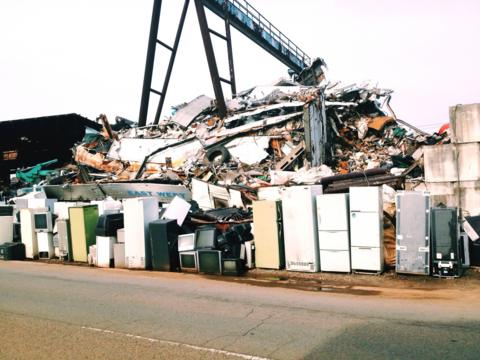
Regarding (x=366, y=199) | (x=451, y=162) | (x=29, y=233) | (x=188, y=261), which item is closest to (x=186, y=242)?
(x=188, y=261)

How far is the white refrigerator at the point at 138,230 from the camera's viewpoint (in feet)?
38.9

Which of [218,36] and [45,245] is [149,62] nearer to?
[218,36]

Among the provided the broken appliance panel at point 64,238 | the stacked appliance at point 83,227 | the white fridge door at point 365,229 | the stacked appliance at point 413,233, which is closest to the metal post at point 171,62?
the broken appliance panel at point 64,238

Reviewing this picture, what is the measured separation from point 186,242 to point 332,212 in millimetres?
3875

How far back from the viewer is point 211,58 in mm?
21766

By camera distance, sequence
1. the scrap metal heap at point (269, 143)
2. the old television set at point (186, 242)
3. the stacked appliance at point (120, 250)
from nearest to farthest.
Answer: the old television set at point (186, 242) → the stacked appliance at point (120, 250) → the scrap metal heap at point (269, 143)

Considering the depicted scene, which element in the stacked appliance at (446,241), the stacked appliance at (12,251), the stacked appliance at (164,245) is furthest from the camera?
the stacked appliance at (12,251)

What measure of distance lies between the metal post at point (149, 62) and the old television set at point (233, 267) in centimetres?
1591

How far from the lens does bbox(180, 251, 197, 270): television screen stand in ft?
37.0

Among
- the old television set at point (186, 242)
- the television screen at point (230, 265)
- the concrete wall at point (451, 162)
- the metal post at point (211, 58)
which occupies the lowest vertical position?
the television screen at point (230, 265)

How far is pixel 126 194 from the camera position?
17.5m

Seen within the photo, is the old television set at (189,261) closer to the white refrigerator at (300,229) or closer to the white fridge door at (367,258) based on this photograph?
the white refrigerator at (300,229)

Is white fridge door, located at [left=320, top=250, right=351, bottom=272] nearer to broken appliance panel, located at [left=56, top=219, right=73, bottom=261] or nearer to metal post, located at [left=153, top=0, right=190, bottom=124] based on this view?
broken appliance panel, located at [left=56, top=219, right=73, bottom=261]

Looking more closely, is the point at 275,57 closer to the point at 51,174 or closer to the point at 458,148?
the point at 51,174
